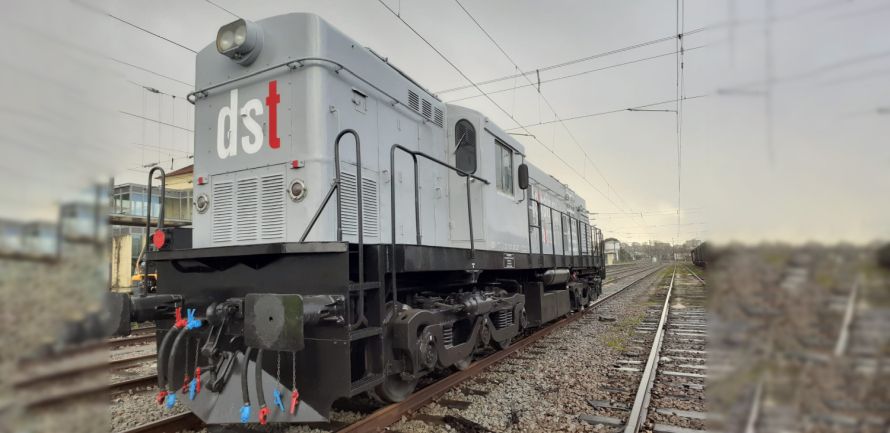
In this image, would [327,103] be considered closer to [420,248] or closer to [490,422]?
[420,248]

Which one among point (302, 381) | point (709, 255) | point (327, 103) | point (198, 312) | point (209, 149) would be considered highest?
point (327, 103)

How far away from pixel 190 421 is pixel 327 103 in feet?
10.2

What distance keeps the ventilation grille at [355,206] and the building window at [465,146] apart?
1.77 meters

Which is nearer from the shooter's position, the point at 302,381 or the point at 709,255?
the point at 709,255

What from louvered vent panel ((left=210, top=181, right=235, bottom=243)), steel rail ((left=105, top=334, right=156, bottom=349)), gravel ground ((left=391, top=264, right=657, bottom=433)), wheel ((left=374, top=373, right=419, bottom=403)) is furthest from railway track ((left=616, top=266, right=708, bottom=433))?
steel rail ((left=105, top=334, right=156, bottom=349))

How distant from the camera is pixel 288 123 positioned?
13.6 feet

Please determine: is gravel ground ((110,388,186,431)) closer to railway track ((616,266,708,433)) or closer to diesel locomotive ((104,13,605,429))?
diesel locomotive ((104,13,605,429))

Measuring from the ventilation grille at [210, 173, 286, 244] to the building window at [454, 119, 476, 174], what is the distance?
8.96ft

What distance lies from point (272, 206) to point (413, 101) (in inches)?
91.5

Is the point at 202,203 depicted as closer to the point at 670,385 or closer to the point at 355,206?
the point at 355,206

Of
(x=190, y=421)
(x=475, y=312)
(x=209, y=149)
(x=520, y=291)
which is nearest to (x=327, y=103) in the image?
(x=209, y=149)

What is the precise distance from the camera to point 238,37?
4.21 metres

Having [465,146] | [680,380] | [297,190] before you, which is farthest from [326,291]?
[680,380]

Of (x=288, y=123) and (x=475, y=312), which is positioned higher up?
(x=288, y=123)
